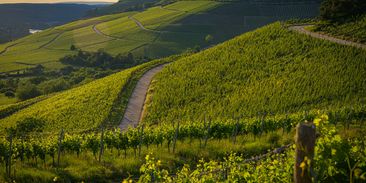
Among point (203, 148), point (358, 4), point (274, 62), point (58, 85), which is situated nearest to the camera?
point (203, 148)

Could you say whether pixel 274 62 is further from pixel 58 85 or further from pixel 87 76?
pixel 87 76

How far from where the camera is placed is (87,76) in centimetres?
11450

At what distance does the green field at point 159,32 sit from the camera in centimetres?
14438

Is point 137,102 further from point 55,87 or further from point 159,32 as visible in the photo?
point 159,32

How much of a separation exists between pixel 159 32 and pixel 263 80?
371ft

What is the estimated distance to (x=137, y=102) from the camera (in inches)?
1889

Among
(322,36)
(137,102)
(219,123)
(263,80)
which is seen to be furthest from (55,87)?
(219,123)

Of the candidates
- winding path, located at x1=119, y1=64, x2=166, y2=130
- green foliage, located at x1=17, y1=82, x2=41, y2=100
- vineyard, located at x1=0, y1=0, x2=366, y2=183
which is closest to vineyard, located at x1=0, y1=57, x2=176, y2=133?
vineyard, located at x1=0, y1=0, x2=366, y2=183

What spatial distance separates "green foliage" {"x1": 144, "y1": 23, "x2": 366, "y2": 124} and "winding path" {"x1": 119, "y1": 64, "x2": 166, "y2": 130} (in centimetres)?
148

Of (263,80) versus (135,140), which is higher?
(135,140)

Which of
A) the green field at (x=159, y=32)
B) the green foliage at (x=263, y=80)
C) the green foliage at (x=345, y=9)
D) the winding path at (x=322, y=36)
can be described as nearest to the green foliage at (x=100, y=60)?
the green field at (x=159, y=32)

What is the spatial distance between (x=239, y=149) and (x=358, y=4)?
4437cm

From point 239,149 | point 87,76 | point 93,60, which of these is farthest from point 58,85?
point 239,149

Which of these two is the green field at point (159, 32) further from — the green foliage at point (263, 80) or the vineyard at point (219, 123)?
the green foliage at point (263, 80)
